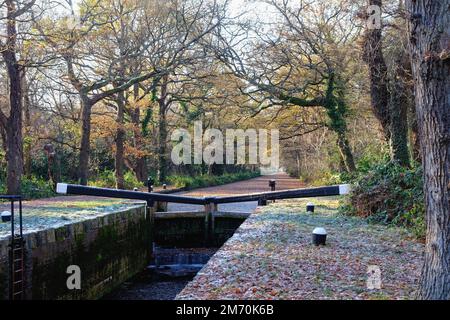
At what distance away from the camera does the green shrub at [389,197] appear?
9773 mm

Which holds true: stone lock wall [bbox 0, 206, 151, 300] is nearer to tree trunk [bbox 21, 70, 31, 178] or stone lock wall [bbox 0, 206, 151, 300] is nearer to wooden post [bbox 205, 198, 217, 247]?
wooden post [bbox 205, 198, 217, 247]

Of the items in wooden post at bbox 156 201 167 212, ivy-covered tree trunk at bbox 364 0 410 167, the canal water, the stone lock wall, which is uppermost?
ivy-covered tree trunk at bbox 364 0 410 167

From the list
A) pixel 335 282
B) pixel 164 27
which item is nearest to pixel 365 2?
pixel 164 27

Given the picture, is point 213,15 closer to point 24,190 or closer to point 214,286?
point 24,190

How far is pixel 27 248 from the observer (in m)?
7.73

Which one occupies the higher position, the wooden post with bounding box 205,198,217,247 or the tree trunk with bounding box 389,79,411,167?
the tree trunk with bounding box 389,79,411,167

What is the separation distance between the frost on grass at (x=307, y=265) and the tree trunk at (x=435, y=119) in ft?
3.02

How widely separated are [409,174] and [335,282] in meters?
6.05

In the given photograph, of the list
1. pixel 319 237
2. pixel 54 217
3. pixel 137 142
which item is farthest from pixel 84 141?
pixel 319 237

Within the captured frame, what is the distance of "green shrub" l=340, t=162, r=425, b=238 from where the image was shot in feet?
32.1

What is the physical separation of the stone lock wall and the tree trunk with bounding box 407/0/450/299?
5.99 m

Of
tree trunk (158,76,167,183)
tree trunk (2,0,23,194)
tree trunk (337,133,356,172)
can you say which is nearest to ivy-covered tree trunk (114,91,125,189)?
tree trunk (158,76,167,183)

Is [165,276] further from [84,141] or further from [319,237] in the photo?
[84,141]

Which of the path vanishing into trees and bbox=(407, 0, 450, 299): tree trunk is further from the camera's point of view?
the path vanishing into trees
